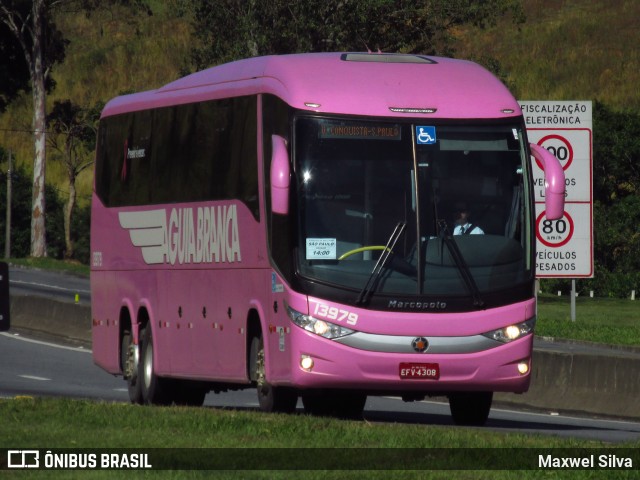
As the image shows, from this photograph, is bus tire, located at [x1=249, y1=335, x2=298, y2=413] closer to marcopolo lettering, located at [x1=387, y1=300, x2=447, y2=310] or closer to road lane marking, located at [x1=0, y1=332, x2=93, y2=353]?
marcopolo lettering, located at [x1=387, y1=300, x2=447, y2=310]

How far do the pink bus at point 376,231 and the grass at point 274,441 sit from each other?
1360mm

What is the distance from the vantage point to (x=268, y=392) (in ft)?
56.1

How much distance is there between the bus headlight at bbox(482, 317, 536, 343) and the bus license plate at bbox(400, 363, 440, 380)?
0.60 m

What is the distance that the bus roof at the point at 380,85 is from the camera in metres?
16.5

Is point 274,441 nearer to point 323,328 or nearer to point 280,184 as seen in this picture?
point 323,328

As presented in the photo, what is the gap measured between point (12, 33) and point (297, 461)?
69793 millimetres

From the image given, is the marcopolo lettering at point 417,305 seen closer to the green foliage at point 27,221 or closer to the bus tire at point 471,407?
the bus tire at point 471,407

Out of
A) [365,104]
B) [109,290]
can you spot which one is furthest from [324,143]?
[109,290]

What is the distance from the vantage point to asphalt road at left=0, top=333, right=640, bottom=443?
61.3ft

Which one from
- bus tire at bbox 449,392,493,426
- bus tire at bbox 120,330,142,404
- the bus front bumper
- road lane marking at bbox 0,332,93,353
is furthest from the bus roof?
road lane marking at bbox 0,332,93,353

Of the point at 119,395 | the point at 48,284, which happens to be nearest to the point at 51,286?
the point at 48,284

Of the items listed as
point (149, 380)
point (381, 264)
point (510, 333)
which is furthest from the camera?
point (149, 380)

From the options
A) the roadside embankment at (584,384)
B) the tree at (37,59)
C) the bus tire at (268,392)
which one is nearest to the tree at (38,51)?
the tree at (37,59)

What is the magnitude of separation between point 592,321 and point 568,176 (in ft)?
92.0
